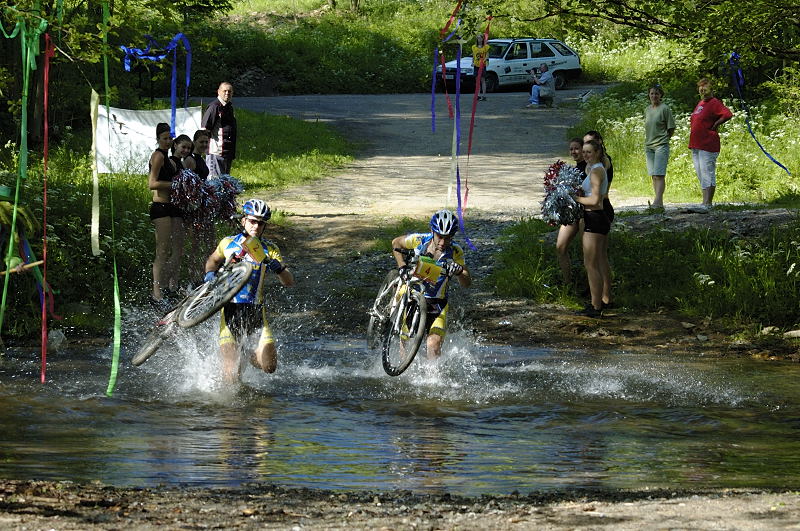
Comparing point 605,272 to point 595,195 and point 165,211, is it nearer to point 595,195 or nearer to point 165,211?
point 595,195

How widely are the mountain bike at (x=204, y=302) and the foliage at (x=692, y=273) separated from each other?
219 inches

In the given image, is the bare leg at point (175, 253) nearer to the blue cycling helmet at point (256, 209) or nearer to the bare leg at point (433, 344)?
the blue cycling helmet at point (256, 209)

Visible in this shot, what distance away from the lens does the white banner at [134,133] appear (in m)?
20.7

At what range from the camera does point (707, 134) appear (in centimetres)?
1714

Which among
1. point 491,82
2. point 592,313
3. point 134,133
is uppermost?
point 491,82

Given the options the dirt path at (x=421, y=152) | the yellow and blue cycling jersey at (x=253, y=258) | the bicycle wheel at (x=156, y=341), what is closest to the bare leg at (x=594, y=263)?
the yellow and blue cycling jersey at (x=253, y=258)

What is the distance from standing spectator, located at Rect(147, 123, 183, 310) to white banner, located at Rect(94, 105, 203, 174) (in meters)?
7.24

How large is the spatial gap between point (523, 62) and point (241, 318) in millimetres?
29023

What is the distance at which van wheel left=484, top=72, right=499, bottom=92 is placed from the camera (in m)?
37.5

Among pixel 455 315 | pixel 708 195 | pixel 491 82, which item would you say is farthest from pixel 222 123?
pixel 491 82

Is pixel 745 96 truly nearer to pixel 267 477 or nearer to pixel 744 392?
pixel 744 392

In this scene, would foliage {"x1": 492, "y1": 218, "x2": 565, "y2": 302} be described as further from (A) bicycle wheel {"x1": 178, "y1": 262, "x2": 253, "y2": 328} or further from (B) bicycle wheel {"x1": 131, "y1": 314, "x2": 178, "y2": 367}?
(B) bicycle wheel {"x1": 131, "y1": 314, "x2": 178, "y2": 367}

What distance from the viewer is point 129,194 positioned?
1730 cm

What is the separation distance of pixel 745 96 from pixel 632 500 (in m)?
22.6
